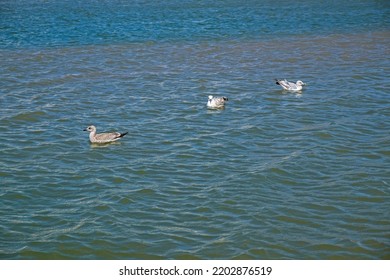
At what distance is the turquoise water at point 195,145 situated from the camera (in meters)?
14.5

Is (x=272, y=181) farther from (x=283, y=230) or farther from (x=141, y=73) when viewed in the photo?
(x=141, y=73)

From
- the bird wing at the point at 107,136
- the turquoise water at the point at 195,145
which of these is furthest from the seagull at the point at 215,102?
the bird wing at the point at 107,136

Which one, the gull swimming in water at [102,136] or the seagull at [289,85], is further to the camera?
the seagull at [289,85]

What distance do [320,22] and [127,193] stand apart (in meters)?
22.5

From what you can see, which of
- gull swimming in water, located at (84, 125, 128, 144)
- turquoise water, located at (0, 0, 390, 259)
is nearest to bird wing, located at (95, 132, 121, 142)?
gull swimming in water, located at (84, 125, 128, 144)

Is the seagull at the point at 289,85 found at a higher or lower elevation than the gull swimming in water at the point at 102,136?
higher

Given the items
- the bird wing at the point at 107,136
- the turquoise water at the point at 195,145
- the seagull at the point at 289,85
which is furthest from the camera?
the seagull at the point at 289,85

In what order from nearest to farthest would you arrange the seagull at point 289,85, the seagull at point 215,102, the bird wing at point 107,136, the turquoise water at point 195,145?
1. the turquoise water at point 195,145
2. the bird wing at point 107,136
3. the seagull at point 215,102
4. the seagull at point 289,85

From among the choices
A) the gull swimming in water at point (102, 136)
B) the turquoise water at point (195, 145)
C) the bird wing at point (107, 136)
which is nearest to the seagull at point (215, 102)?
the turquoise water at point (195, 145)

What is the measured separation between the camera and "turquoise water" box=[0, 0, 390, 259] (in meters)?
14.5

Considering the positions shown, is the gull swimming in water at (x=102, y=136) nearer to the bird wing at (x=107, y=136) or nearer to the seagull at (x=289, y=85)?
the bird wing at (x=107, y=136)

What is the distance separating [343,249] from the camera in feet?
45.6

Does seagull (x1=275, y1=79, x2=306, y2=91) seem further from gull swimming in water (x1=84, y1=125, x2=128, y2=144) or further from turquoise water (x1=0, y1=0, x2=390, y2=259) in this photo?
gull swimming in water (x1=84, y1=125, x2=128, y2=144)

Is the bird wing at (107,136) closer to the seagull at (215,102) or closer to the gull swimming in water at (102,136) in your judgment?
the gull swimming in water at (102,136)
